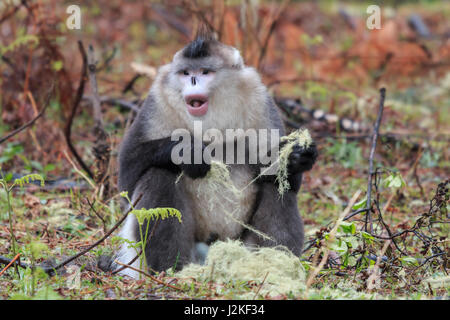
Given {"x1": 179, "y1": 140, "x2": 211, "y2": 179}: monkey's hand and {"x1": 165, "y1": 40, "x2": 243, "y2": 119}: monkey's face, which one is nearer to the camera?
{"x1": 179, "y1": 140, "x2": 211, "y2": 179}: monkey's hand

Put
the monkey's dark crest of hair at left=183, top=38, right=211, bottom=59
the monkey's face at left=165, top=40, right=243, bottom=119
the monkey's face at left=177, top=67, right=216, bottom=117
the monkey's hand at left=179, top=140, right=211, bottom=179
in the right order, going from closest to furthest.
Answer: the monkey's hand at left=179, top=140, right=211, bottom=179 → the monkey's face at left=177, top=67, right=216, bottom=117 → the monkey's face at left=165, top=40, right=243, bottom=119 → the monkey's dark crest of hair at left=183, top=38, right=211, bottom=59

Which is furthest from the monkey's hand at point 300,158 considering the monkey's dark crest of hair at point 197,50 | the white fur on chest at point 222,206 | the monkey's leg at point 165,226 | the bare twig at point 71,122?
the bare twig at point 71,122

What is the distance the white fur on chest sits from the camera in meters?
4.65

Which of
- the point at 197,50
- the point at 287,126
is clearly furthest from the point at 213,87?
the point at 287,126

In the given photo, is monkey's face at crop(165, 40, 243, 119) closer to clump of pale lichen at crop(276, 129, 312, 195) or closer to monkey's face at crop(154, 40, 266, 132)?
monkey's face at crop(154, 40, 266, 132)

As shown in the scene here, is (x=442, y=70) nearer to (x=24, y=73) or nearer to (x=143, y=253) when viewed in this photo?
(x=24, y=73)

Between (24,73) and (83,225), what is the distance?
3.12m

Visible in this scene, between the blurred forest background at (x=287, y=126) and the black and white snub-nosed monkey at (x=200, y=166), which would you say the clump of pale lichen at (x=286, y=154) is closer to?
the black and white snub-nosed monkey at (x=200, y=166)

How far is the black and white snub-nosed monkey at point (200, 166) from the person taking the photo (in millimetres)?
4426

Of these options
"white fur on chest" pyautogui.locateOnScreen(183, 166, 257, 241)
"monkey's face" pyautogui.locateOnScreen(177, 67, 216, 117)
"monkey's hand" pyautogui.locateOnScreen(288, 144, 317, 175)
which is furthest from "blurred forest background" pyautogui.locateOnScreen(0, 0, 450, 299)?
"monkey's face" pyautogui.locateOnScreen(177, 67, 216, 117)

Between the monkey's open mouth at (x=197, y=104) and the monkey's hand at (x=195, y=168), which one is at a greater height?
the monkey's open mouth at (x=197, y=104)

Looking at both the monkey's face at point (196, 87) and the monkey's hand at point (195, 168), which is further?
the monkey's face at point (196, 87)

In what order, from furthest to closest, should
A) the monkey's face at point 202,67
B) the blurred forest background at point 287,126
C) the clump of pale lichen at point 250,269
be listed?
the monkey's face at point 202,67 → the blurred forest background at point 287,126 → the clump of pale lichen at point 250,269
